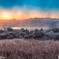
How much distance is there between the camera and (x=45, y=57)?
7293 mm

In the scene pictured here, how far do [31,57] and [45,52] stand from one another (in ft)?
4.32

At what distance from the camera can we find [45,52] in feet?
27.2

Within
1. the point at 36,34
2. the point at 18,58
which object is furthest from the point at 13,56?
the point at 36,34

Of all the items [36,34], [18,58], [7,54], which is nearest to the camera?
[18,58]

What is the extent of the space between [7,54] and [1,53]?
36cm

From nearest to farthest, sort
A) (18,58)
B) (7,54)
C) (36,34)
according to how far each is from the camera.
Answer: (18,58) < (7,54) < (36,34)

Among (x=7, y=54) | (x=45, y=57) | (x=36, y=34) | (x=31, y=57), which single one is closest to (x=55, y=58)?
(x=45, y=57)

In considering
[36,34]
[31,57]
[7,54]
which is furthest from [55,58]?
[36,34]

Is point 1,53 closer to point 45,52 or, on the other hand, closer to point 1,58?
point 1,58

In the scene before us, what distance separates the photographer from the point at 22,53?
802 centimetres

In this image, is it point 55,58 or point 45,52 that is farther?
point 45,52

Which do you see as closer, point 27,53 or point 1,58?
point 1,58

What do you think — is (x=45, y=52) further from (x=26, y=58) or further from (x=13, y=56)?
(x=13, y=56)

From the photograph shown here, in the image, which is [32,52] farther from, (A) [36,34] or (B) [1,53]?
(A) [36,34]
